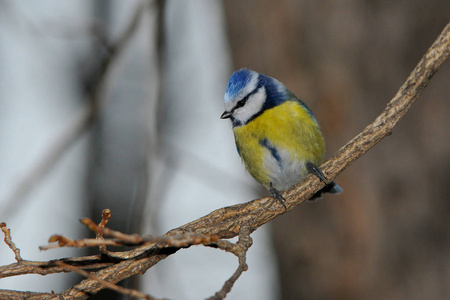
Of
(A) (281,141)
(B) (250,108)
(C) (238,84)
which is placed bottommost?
(A) (281,141)

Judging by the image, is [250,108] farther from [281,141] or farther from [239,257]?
[239,257]

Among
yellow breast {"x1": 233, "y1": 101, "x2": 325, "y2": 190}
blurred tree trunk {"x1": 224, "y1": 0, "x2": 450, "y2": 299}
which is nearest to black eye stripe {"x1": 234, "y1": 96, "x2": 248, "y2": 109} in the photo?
yellow breast {"x1": 233, "y1": 101, "x2": 325, "y2": 190}

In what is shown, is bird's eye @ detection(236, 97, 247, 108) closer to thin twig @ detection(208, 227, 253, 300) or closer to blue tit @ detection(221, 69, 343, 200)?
blue tit @ detection(221, 69, 343, 200)

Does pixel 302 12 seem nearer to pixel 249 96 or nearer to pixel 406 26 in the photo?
pixel 406 26

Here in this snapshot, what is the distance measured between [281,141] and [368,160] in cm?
97

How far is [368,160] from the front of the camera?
12.5 feet

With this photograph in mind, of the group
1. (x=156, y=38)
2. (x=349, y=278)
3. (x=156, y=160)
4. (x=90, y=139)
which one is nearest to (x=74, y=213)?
(x=90, y=139)

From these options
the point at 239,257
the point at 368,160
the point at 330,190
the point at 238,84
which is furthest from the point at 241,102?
the point at 239,257

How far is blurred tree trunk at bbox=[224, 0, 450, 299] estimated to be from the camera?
365cm

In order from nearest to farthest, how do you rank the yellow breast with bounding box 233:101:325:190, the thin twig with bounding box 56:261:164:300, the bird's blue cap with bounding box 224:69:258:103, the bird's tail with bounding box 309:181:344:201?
the thin twig with bounding box 56:261:164:300, the yellow breast with bounding box 233:101:325:190, the bird's blue cap with bounding box 224:69:258:103, the bird's tail with bounding box 309:181:344:201

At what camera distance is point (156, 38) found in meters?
3.48

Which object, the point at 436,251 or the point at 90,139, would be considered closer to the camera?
the point at 436,251

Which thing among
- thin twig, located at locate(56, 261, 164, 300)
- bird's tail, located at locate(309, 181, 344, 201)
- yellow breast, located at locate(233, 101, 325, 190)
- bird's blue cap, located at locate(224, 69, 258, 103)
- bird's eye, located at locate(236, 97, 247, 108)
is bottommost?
thin twig, located at locate(56, 261, 164, 300)

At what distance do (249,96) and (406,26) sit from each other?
4.47ft
